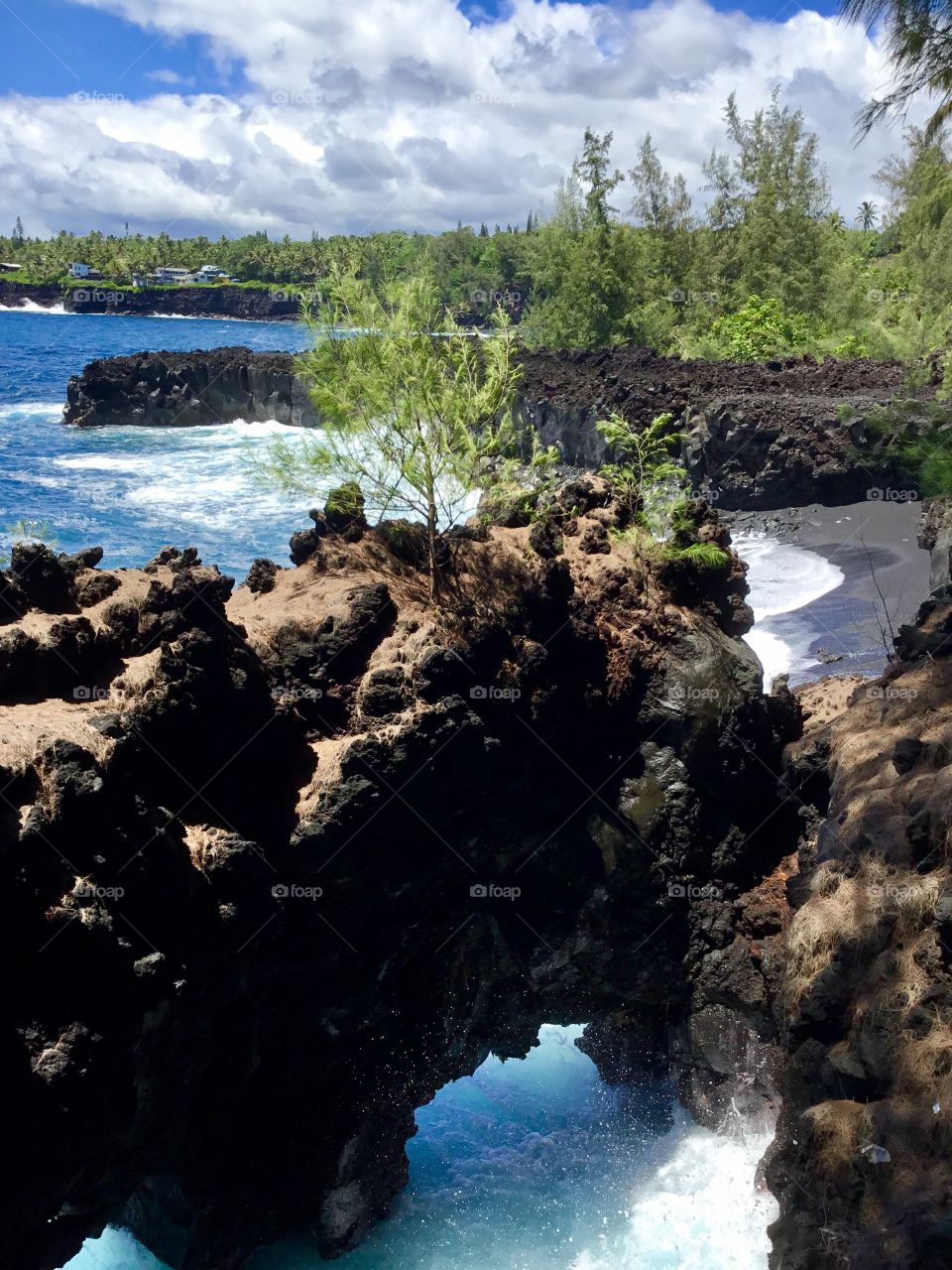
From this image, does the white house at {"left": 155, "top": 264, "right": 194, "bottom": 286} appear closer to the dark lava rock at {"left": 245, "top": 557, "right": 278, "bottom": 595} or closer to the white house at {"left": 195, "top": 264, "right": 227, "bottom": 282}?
the white house at {"left": 195, "top": 264, "right": 227, "bottom": 282}

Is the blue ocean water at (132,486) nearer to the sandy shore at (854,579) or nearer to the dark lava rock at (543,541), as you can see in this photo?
the dark lava rock at (543,541)

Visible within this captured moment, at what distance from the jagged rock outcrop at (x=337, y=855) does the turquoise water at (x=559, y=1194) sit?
0.62 m

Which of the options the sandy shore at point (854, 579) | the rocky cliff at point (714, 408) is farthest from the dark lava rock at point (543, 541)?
the rocky cliff at point (714, 408)

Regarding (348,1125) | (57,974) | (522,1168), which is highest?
(57,974)

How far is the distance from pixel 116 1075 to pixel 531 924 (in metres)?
5.47

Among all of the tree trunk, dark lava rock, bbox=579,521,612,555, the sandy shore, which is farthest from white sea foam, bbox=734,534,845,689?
the tree trunk

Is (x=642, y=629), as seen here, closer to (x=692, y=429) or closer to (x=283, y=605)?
(x=283, y=605)

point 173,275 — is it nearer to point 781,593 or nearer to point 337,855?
point 781,593

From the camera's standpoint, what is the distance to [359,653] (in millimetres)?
11562

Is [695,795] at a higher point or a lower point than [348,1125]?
higher

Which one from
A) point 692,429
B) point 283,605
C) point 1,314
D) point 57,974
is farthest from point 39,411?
point 1,314

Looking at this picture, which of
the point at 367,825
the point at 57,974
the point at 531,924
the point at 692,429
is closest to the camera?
the point at 57,974

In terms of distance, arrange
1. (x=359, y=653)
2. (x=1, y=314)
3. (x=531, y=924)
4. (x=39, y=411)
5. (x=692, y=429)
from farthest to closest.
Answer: (x=1, y=314)
(x=39, y=411)
(x=692, y=429)
(x=531, y=924)
(x=359, y=653)

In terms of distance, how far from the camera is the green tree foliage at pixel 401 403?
12188mm
